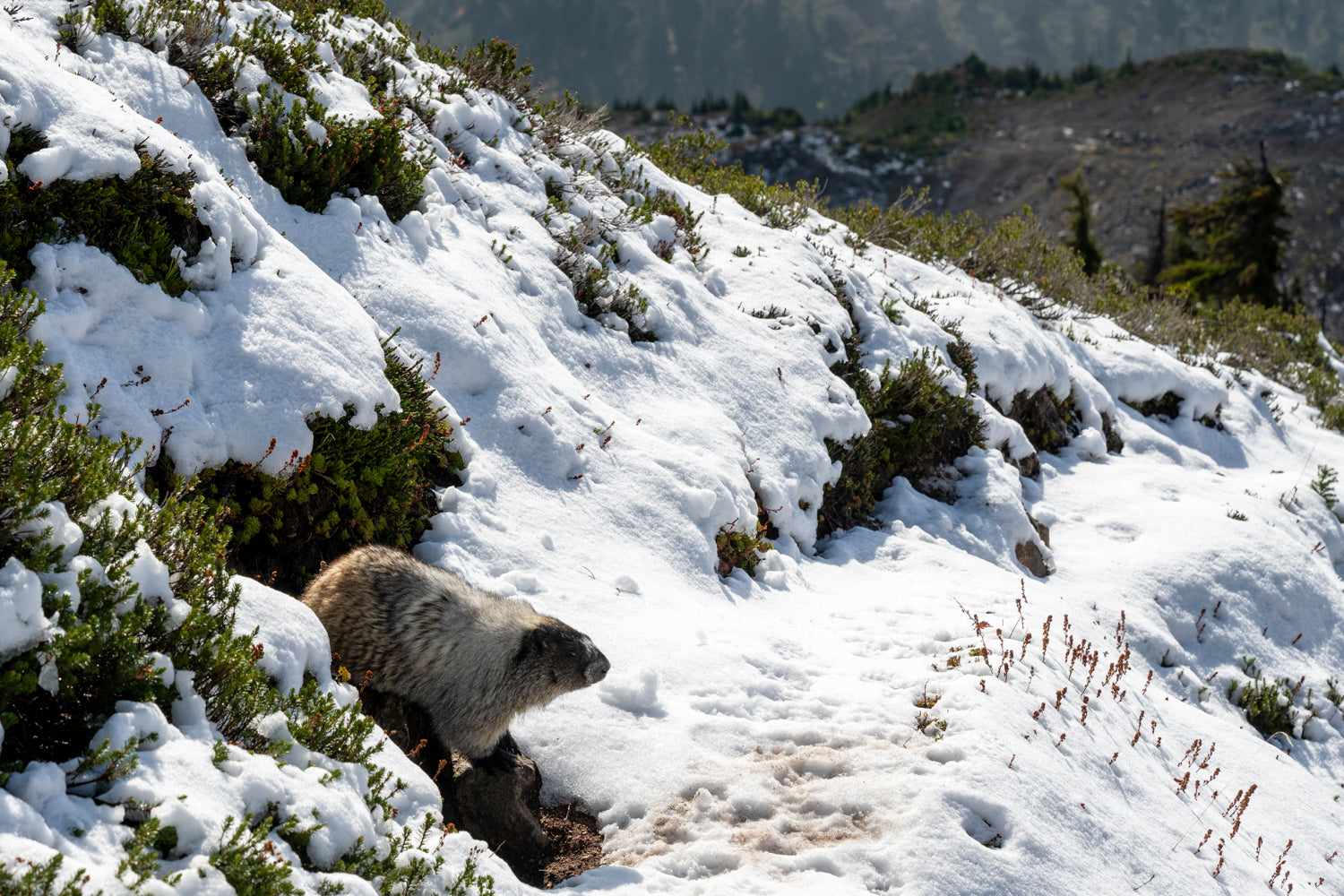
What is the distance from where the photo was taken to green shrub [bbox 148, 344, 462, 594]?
205 inches

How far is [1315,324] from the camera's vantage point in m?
22.5

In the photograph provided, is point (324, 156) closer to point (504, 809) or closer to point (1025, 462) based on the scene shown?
point (504, 809)

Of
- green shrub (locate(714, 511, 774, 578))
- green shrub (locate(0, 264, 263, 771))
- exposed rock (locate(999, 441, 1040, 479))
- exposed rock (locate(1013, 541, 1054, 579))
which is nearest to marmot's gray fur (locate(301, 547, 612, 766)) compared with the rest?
green shrub (locate(0, 264, 263, 771))

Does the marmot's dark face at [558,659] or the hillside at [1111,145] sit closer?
the marmot's dark face at [558,659]

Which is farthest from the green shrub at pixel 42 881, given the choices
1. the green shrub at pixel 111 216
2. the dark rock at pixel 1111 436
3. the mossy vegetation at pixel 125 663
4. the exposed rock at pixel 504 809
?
the dark rock at pixel 1111 436

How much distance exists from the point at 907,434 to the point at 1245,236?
29.4 meters

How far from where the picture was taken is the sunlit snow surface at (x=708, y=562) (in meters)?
4.47

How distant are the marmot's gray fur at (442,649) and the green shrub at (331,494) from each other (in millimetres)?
496

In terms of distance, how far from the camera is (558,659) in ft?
16.7

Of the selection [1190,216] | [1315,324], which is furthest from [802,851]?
[1190,216]

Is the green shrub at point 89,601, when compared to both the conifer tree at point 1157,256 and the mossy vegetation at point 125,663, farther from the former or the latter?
the conifer tree at point 1157,256

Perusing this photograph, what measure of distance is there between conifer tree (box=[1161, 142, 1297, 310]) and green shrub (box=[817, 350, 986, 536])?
81.1 ft

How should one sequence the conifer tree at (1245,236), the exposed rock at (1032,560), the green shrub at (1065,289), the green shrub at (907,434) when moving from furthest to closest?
the conifer tree at (1245,236), the green shrub at (1065,289), the exposed rock at (1032,560), the green shrub at (907,434)

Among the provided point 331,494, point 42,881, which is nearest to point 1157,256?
point 331,494
